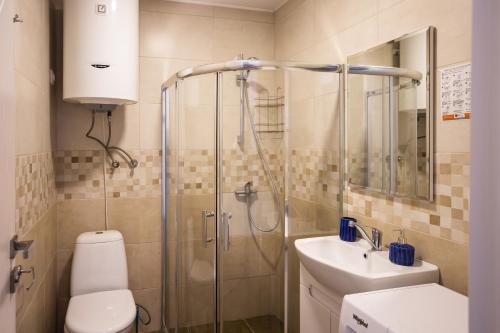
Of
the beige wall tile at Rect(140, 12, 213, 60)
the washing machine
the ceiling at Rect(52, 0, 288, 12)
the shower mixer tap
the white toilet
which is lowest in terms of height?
the white toilet

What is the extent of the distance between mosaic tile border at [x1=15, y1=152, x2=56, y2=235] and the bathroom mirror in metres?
1.62

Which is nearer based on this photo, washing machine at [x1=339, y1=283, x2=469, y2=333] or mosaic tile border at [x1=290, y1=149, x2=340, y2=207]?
washing machine at [x1=339, y1=283, x2=469, y2=333]

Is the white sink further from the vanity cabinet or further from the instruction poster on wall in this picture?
the instruction poster on wall

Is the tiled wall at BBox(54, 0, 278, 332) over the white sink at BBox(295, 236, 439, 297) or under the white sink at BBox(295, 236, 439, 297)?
over

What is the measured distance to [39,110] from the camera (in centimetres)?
206

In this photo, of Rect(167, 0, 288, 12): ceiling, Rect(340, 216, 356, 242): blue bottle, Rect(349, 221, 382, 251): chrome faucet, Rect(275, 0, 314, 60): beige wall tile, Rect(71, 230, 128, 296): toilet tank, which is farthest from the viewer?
Rect(167, 0, 288, 12): ceiling

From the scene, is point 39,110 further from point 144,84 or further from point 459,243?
point 459,243

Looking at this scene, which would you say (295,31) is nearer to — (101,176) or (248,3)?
(248,3)

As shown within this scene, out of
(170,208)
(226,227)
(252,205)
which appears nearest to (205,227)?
(226,227)

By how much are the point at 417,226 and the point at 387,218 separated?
19 cm

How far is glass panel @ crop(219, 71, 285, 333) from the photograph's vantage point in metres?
1.98

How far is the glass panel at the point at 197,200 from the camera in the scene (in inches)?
81.7

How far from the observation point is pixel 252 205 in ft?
6.68

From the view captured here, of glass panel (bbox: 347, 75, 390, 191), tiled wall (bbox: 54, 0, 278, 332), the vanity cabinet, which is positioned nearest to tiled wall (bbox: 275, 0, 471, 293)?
glass panel (bbox: 347, 75, 390, 191)
